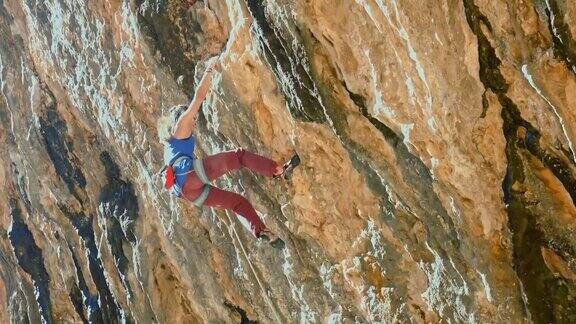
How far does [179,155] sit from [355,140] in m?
1.67

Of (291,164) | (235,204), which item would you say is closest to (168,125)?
(235,204)

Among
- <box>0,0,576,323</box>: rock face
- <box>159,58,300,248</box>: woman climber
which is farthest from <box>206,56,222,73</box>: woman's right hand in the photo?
<box>0,0,576,323</box>: rock face

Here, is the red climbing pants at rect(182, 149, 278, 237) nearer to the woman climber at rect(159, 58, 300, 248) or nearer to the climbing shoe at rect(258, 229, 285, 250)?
the woman climber at rect(159, 58, 300, 248)

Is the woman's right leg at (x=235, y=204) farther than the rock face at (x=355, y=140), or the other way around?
the woman's right leg at (x=235, y=204)

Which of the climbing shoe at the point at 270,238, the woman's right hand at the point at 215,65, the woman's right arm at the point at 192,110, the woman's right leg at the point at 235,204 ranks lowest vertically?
the climbing shoe at the point at 270,238

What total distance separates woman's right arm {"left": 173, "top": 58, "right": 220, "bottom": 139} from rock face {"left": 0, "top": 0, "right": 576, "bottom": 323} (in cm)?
27

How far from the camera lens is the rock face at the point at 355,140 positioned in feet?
14.5

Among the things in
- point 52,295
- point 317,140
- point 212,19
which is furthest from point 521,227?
point 52,295

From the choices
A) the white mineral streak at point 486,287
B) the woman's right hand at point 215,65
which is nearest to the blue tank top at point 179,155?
the woman's right hand at point 215,65

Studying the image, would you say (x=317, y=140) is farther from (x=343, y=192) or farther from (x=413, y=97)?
(x=413, y=97)

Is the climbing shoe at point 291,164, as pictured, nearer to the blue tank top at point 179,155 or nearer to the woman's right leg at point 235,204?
the woman's right leg at point 235,204

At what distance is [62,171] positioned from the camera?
923 cm

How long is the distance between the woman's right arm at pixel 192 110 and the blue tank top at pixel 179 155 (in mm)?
59

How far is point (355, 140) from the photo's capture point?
5082mm
